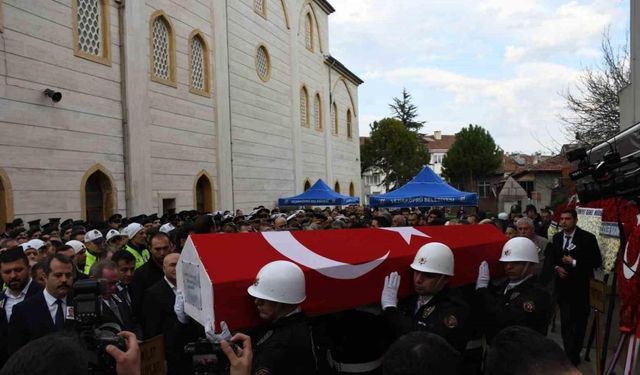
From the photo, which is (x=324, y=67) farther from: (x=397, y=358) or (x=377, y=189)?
(x=377, y=189)

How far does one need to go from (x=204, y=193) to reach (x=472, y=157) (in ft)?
135

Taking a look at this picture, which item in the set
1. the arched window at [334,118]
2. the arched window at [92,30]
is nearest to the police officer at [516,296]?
the arched window at [92,30]

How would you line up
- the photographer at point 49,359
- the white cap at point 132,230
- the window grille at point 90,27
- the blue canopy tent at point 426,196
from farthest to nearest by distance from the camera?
1. the blue canopy tent at point 426,196
2. the window grille at point 90,27
3. the white cap at point 132,230
4. the photographer at point 49,359

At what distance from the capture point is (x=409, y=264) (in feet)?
12.6

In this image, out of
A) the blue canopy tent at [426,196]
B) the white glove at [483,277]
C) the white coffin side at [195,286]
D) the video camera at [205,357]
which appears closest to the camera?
the video camera at [205,357]

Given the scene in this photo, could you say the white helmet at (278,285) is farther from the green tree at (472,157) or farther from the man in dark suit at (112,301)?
the green tree at (472,157)

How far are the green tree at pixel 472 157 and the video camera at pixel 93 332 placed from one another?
180 ft

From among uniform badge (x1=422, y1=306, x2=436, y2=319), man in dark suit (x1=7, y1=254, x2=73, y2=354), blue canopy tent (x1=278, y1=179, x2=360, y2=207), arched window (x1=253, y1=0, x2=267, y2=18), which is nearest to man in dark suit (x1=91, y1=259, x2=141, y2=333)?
man in dark suit (x1=7, y1=254, x2=73, y2=354)

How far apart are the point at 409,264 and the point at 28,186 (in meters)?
9.91

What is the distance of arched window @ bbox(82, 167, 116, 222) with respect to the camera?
43.3 feet

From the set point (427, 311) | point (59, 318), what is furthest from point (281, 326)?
point (59, 318)

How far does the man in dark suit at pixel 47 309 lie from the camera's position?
11.8 ft

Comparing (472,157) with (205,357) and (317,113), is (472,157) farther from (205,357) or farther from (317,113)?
(205,357)

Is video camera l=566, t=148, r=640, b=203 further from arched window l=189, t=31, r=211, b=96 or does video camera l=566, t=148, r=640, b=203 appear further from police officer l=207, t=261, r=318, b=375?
arched window l=189, t=31, r=211, b=96
